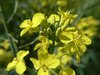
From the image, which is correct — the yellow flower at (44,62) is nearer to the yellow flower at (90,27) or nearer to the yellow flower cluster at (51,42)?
the yellow flower cluster at (51,42)

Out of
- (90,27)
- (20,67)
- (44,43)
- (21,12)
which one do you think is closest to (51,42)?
(44,43)

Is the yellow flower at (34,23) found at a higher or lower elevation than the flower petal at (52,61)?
higher

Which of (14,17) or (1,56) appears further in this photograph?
(1,56)

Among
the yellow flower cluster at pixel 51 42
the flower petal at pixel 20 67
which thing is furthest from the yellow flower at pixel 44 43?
the flower petal at pixel 20 67

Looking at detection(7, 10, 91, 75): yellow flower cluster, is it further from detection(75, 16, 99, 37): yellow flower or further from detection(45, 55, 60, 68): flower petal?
detection(75, 16, 99, 37): yellow flower

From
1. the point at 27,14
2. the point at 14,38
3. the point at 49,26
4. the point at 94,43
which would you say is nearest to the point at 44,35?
the point at 49,26

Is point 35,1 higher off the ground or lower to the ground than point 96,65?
higher

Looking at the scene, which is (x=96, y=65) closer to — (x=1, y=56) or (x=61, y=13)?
(x=1, y=56)
